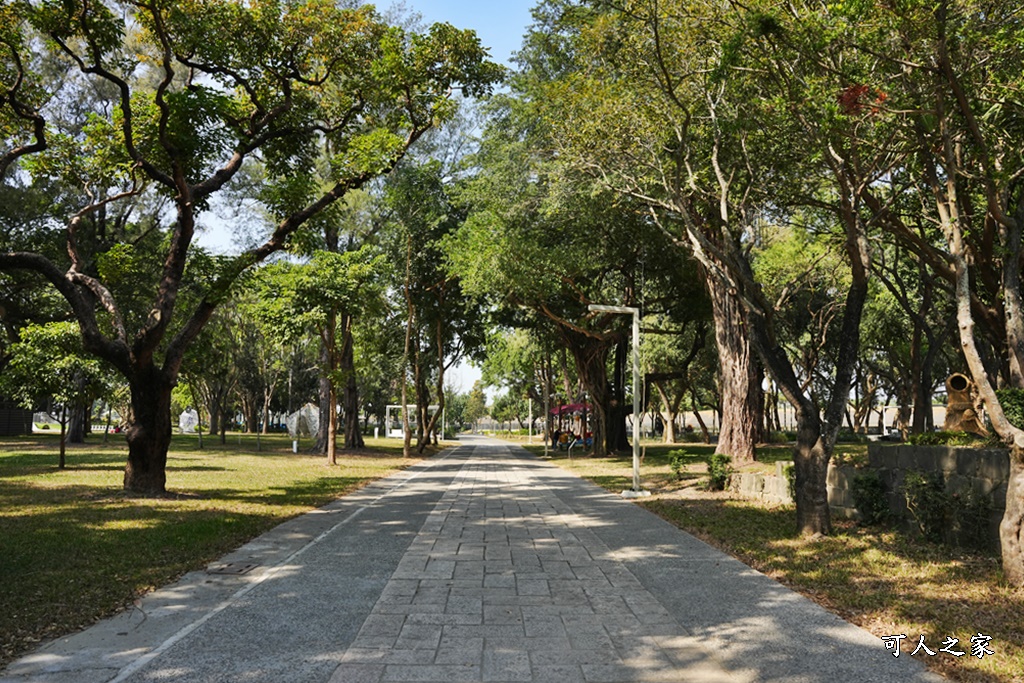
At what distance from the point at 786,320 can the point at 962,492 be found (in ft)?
87.0

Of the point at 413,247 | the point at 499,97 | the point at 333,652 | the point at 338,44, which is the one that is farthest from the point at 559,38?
the point at 333,652

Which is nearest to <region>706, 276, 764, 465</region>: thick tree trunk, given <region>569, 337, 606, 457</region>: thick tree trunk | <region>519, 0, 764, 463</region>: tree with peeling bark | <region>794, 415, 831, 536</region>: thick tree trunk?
<region>519, 0, 764, 463</region>: tree with peeling bark

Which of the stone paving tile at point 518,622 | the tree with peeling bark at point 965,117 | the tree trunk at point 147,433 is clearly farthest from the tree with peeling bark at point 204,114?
the tree with peeling bark at point 965,117

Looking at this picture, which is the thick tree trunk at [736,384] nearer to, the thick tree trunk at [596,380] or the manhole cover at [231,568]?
the thick tree trunk at [596,380]

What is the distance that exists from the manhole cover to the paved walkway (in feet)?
0.07

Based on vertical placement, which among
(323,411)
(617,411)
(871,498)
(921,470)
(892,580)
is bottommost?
(892,580)

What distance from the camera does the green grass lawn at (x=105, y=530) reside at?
5.71m

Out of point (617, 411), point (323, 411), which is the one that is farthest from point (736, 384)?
point (323, 411)

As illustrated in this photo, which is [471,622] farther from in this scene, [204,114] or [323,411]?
[323,411]

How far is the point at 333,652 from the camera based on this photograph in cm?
468

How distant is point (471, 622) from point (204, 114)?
10838 mm

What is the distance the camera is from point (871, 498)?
971 cm

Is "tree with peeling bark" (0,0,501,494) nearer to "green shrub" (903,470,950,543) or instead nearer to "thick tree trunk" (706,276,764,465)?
"thick tree trunk" (706,276,764,465)

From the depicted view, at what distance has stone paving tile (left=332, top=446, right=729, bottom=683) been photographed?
4.42 metres
